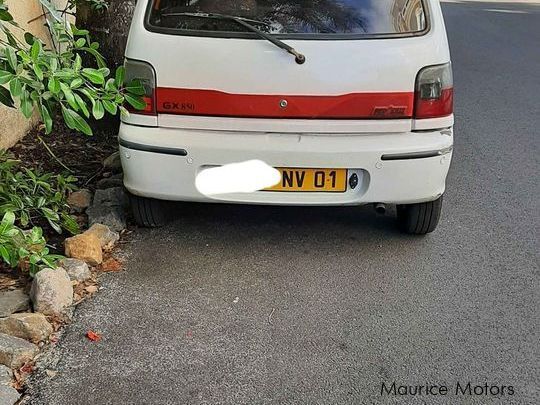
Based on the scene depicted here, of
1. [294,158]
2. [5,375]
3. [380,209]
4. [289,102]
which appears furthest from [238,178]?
[5,375]

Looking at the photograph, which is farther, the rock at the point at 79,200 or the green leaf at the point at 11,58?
the rock at the point at 79,200

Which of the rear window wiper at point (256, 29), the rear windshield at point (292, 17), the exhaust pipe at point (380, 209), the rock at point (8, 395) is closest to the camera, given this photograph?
the rock at point (8, 395)

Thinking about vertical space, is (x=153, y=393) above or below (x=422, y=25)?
below

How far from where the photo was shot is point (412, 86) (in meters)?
3.71

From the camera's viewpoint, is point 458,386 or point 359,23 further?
point 359,23

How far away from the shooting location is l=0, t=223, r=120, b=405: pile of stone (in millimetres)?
3014

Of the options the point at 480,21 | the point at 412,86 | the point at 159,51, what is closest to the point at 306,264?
the point at 412,86

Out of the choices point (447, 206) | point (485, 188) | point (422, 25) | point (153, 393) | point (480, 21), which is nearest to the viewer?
point (153, 393)

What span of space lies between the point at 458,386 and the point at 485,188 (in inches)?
101

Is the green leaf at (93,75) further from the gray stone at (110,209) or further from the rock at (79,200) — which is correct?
the rock at (79,200)

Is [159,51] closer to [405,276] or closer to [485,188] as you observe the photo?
[405,276]

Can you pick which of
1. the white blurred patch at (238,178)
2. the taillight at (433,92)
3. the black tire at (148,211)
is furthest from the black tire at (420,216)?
the black tire at (148,211)

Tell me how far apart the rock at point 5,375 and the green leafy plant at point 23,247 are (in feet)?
1.76

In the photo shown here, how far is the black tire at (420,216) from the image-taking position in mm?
4199
